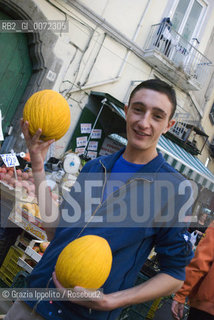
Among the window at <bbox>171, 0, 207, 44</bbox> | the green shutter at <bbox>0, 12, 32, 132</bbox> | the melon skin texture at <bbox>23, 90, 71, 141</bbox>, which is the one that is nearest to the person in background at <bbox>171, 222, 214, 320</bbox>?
the melon skin texture at <bbox>23, 90, 71, 141</bbox>

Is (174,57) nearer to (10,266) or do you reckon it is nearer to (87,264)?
(10,266)

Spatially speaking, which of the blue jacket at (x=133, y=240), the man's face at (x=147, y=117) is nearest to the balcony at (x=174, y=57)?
the man's face at (x=147, y=117)

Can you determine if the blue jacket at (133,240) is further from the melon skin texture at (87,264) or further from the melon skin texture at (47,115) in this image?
the melon skin texture at (47,115)

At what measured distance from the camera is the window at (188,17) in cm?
945

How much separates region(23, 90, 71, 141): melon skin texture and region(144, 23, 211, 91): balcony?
7525 mm

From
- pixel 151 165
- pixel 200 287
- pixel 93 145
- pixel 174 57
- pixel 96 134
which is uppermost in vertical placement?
pixel 174 57

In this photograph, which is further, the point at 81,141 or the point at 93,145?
the point at 93,145

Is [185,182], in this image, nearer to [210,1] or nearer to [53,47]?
[53,47]

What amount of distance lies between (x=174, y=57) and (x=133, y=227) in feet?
31.8

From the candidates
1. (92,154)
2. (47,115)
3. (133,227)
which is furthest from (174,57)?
(133,227)

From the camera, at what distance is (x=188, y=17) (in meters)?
9.76

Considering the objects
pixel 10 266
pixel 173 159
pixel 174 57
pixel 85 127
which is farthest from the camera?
pixel 174 57

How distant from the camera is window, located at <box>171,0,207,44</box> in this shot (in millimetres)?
9452

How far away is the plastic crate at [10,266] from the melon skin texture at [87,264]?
2.56 meters
